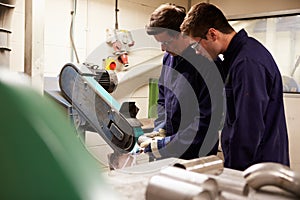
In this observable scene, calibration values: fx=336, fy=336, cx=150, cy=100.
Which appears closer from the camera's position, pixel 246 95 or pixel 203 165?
pixel 203 165

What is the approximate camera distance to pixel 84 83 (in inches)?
74.2

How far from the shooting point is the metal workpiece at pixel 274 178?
54 centimetres

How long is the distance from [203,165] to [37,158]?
45 cm

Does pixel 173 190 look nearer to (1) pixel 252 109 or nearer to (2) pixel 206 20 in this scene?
(1) pixel 252 109

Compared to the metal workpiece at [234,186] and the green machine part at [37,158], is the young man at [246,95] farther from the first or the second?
A: the green machine part at [37,158]

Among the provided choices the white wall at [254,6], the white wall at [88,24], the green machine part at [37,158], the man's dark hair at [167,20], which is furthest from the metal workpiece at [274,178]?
the white wall at [254,6]

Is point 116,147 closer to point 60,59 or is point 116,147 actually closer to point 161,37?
point 161,37

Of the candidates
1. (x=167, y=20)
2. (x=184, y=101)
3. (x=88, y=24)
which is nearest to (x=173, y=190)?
(x=184, y=101)

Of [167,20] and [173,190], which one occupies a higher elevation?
[167,20]

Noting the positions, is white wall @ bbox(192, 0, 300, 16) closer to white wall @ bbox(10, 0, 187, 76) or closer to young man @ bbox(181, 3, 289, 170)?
white wall @ bbox(10, 0, 187, 76)

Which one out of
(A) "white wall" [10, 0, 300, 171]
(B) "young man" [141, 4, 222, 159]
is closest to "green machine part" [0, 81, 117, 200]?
(B) "young man" [141, 4, 222, 159]

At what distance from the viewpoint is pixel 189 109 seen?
1743mm

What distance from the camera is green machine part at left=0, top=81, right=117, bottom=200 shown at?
0.27 m

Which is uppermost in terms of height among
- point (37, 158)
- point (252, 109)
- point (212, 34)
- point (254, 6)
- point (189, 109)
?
point (254, 6)
